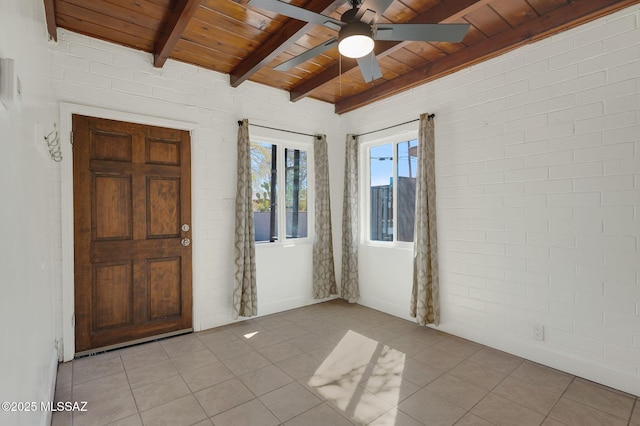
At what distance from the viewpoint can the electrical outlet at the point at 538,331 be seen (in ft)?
9.09

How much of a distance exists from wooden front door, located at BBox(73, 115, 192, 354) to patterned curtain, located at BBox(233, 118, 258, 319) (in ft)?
1.72

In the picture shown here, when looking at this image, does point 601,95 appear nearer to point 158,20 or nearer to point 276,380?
point 276,380

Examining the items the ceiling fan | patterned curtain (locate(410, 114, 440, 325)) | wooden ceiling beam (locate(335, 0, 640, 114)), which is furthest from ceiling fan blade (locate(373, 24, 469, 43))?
patterned curtain (locate(410, 114, 440, 325))

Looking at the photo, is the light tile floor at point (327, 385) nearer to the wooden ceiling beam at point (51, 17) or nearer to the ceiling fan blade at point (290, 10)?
the ceiling fan blade at point (290, 10)

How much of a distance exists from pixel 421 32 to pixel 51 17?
282cm

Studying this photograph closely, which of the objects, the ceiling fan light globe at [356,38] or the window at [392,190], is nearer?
the ceiling fan light globe at [356,38]

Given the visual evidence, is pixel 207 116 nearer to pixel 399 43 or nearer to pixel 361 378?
pixel 399 43

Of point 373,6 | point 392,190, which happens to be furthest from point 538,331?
point 373,6

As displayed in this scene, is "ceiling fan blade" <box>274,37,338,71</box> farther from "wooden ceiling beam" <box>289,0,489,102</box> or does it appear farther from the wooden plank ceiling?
"wooden ceiling beam" <box>289,0,489,102</box>

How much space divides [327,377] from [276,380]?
1.34ft

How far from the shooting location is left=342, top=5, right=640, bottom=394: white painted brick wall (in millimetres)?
2369

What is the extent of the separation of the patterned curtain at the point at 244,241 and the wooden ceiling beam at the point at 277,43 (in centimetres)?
53

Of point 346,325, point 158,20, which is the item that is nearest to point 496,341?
point 346,325

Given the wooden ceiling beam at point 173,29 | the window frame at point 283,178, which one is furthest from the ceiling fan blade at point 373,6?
the window frame at point 283,178
